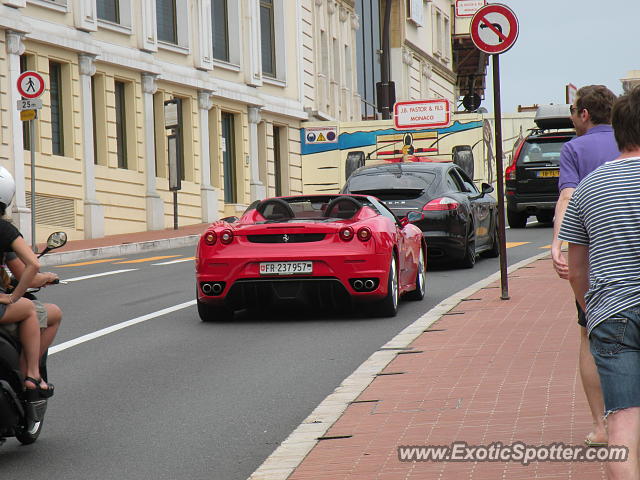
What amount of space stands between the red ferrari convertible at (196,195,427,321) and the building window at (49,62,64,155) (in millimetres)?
18892

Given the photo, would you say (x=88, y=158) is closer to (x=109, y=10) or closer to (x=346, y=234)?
(x=109, y=10)

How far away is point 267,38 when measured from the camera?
45125mm

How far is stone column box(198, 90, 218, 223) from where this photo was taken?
3781 centimetres

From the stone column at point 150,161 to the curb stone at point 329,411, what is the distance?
22531mm

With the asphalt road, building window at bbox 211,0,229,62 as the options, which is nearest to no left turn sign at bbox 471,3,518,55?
the asphalt road

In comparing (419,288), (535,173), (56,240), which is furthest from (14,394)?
(535,173)

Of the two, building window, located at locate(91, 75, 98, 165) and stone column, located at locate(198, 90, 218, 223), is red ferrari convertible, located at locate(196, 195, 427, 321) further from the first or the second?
stone column, located at locate(198, 90, 218, 223)

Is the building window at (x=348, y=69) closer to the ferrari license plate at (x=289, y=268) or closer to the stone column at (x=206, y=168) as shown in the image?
the stone column at (x=206, y=168)

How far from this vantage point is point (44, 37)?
29.2 m

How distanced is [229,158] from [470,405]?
34483mm

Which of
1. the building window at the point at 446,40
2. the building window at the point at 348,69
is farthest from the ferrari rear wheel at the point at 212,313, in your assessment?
the building window at the point at 446,40

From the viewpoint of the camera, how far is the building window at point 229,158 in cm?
4091

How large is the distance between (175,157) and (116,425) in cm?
2588

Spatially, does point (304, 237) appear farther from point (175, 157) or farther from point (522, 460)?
point (175, 157)
